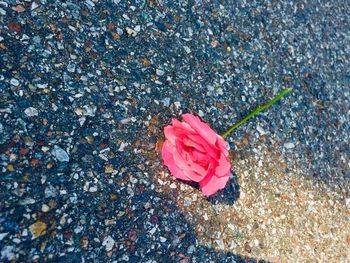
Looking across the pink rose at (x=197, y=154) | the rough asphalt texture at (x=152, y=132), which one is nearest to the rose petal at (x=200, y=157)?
Result: the pink rose at (x=197, y=154)

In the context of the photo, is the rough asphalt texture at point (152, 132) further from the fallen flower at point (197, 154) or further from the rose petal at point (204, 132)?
the rose petal at point (204, 132)

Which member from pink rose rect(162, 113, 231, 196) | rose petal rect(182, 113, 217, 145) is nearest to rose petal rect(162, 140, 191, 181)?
pink rose rect(162, 113, 231, 196)

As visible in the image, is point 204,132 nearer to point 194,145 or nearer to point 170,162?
point 194,145

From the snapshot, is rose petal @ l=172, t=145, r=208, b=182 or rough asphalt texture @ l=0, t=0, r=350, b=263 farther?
rose petal @ l=172, t=145, r=208, b=182

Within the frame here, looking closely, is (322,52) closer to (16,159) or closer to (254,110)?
(254,110)

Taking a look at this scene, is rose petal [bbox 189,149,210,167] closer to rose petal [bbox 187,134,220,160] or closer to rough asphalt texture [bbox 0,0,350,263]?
rose petal [bbox 187,134,220,160]

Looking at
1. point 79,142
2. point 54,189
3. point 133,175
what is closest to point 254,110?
point 133,175

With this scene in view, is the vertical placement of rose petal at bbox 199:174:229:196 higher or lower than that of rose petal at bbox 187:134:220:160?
lower

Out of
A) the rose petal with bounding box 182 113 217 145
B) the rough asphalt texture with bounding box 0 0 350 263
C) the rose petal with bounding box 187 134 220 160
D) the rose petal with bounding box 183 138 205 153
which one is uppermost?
the rose petal with bounding box 182 113 217 145
